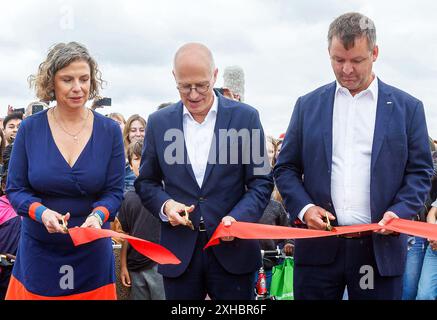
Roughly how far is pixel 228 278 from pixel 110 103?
2.55 meters

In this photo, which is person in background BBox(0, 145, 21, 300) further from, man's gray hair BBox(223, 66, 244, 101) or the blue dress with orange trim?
man's gray hair BBox(223, 66, 244, 101)

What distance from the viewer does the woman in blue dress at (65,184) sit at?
3584 mm

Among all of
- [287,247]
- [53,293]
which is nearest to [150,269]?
[287,247]

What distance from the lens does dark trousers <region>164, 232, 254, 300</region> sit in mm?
3559

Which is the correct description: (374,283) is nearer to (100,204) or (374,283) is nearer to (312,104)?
(312,104)

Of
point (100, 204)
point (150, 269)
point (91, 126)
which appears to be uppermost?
point (91, 126)

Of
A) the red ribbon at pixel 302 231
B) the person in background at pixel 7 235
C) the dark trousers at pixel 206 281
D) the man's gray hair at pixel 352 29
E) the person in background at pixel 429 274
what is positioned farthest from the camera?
the person in background at pixel 429 274

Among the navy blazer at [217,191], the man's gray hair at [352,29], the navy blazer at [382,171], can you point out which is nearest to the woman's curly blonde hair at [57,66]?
the navy blazer at [217,191]

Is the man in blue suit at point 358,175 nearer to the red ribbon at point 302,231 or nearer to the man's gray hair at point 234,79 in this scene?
the red ribbon at point 302,231

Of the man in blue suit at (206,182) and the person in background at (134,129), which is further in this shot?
the person in background at (134,129)

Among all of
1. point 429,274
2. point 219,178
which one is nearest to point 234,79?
point 429,274

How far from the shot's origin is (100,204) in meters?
3.62

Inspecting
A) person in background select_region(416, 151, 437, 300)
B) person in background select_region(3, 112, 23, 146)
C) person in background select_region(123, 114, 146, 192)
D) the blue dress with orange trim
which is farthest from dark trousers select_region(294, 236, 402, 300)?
person in background select_region(3, 112, 23, 146)
